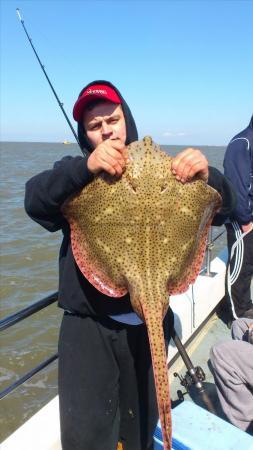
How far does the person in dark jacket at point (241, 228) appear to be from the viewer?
5238mm

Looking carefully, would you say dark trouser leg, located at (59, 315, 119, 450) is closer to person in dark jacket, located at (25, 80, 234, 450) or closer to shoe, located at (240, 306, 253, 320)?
person in dark jacket, located at (25, 80, 234, 450)

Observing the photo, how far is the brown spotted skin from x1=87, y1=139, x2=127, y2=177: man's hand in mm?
47

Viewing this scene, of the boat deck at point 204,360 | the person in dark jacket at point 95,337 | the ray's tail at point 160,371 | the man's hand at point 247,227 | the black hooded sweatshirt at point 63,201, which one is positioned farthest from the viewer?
the man's hand at point 247,227

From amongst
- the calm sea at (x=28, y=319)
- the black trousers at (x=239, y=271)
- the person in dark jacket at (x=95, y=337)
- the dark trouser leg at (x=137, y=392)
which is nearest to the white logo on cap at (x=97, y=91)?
the person in dark jacket at (x=95, y=337)

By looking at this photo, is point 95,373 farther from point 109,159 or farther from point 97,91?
point 97,91

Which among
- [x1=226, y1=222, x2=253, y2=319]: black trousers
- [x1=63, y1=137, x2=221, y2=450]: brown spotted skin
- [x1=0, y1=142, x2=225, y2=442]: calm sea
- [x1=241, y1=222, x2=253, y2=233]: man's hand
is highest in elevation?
[x1=63, y1=137, x2=221, y2=450]: brown spotted skin

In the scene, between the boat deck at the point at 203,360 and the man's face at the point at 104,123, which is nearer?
the man's face at the point at 104,123

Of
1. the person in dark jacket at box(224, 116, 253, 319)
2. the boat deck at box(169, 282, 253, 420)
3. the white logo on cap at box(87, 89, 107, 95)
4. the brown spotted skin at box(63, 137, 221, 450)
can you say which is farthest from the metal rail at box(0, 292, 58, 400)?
the person in dark jacket at box(224, 116, 253, 319)

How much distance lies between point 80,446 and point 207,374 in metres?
2.28

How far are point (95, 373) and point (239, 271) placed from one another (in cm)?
324

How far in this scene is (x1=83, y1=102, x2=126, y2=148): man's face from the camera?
2.55 m

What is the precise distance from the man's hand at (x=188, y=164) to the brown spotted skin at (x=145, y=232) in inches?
1.4

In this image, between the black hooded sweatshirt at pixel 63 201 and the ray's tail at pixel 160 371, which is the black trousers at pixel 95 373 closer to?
the black hooded sweatshirt at pixel 63 201

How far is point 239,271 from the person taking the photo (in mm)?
5340
